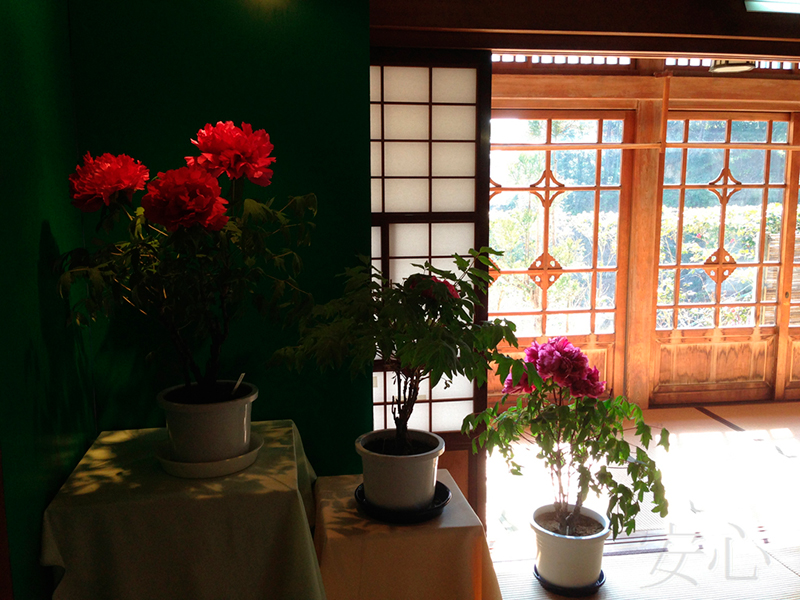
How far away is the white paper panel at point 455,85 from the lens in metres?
2.97

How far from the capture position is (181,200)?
121 centimetres

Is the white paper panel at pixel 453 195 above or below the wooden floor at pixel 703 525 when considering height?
above

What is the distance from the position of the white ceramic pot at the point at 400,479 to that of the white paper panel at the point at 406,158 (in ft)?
5.55

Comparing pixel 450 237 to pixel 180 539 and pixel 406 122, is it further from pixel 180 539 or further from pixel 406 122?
pixel 180 539

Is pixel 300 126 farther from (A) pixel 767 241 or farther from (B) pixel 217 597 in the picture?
(A) pixel 767 241

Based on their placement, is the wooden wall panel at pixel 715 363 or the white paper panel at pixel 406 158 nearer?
the white paper panel at pixel 406 158

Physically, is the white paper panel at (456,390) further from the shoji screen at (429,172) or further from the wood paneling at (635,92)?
the wood paneling at (635,92)

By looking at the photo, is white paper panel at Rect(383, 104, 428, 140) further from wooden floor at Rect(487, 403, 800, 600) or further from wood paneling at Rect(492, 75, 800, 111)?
wooden floor at Rect(487, 403, 800, 600)

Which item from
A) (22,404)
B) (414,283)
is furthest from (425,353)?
(22,404)

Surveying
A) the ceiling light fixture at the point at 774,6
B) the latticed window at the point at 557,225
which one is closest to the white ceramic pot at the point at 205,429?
the ceiling light fixture at the point at 774,6

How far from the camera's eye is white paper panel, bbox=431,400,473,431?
314cm

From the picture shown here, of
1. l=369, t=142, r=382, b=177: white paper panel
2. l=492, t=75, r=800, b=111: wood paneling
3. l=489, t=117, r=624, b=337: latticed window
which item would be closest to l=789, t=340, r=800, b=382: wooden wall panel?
l=489, t=117, r=624, b=337: latticed window

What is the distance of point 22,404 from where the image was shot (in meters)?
1.23

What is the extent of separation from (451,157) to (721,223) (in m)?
3.09
